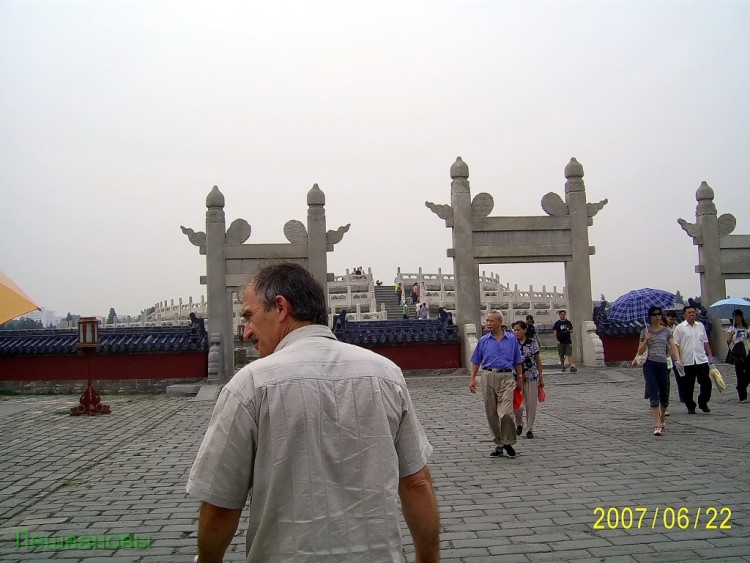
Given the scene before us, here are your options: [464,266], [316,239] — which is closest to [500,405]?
[464,266]

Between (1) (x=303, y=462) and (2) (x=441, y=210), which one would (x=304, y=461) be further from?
(2) (x=441, y=210)

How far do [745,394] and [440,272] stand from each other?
82.0 ft

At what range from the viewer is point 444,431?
32.3 ft

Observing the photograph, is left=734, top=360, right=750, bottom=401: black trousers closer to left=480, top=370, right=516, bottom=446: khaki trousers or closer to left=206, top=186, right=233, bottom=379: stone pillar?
left=480, top=370, right=516, bottom=446: khaki trousers

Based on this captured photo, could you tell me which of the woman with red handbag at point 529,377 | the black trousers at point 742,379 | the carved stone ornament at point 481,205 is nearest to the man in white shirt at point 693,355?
the black trousers at point 742,379

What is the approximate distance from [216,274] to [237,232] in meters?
1.20

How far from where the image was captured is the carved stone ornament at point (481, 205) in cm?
1836

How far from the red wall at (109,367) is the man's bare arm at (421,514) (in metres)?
Answer: 15.6

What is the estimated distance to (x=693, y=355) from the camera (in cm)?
1077

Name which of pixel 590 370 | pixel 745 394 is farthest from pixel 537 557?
pixel 590 370

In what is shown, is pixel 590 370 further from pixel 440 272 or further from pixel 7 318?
pixel 440 272

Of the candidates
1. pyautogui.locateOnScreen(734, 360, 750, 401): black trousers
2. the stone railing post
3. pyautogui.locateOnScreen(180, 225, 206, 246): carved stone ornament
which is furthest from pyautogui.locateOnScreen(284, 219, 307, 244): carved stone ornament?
pyautogui.locateOnScreen(734, 360, 750, 401): black trousers

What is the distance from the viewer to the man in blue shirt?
311 inches

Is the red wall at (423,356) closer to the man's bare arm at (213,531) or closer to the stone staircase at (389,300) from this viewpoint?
the man's bare arm at (213,531)
